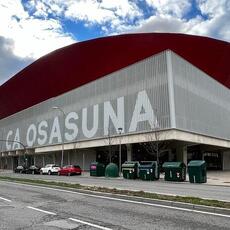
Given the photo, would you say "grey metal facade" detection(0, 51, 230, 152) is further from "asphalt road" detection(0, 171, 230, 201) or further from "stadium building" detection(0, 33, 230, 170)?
"asphalt road" detection(0, 171, 230, 201)

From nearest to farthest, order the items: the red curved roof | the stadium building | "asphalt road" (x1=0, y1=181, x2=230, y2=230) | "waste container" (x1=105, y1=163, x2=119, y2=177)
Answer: "asphalt road" (x1=0, y1=181, x2=230, y2=230) → "waste container" (x1=105, y1=163, x2=119, y2=177) → the stadium building → the red curved roof

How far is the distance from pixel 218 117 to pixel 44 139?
1258 inches

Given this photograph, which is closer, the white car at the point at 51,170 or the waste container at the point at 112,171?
the waste container at the point at 112,171

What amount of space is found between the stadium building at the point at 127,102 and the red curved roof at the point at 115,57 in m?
0.18

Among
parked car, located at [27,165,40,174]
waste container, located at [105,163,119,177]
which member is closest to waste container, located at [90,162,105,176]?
waste container, located at [105,163,119,177]

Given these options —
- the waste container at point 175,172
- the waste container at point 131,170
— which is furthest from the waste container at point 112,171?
the waste container at point 175,172

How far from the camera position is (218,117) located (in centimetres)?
5906

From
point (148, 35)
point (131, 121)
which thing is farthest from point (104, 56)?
point (131, 121)

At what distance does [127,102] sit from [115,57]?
741 inches

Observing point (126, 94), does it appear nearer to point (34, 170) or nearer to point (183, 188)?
point (34, 170)

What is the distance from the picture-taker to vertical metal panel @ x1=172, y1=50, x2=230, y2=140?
4722 cm

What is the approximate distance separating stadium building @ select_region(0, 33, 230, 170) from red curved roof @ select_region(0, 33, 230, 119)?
177 mm

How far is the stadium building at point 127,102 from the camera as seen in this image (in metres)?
47.6

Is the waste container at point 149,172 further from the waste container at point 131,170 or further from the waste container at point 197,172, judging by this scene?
the waste container at point 197,172
